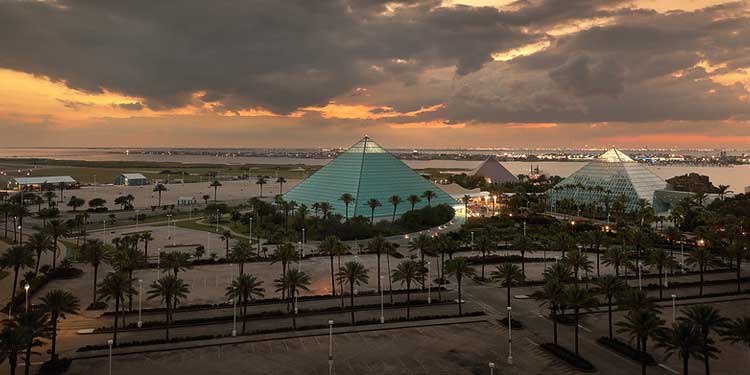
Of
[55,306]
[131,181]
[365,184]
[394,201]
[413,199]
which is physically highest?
[131,181]

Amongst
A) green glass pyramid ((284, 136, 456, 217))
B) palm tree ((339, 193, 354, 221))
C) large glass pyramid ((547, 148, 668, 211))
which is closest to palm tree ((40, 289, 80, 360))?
palm tree ((339, 193, 354, 221))

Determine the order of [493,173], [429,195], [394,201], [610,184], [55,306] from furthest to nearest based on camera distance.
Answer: [493,173], [610,184], [429,195], [394,201], [55,306]

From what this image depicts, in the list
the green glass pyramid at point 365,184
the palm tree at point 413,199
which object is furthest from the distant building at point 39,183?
the palm tree at point 413,199

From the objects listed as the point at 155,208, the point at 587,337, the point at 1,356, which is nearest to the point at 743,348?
the point at 587,337

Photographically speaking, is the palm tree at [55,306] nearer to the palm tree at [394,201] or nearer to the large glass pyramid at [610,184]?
the palm tree at [394,201]

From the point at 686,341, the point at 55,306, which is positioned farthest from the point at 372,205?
the point at 686,341

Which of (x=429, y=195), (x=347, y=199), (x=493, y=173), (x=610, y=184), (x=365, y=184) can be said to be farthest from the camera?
(x=493, y=173)

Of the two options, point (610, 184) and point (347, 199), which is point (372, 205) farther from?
point (610, 184)
